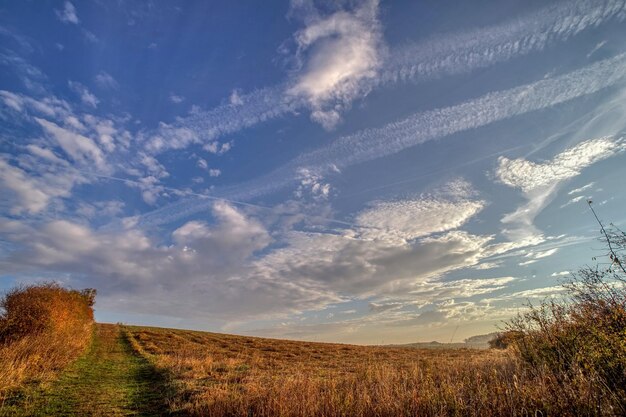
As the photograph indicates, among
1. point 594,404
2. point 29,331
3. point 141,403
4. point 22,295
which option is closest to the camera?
point 594,404

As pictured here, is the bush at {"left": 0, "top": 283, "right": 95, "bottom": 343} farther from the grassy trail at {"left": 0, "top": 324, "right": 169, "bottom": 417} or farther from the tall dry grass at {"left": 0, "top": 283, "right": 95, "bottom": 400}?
the grassy trail at {"left": 0, "top": 324, "right": 169, "bottom": 417}

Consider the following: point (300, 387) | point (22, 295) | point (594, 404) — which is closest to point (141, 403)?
point (300, 387)

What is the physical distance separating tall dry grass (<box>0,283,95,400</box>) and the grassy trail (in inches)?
38.4

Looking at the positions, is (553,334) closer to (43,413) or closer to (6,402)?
(43,413)

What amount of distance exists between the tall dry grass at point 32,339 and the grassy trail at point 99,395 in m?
0.97

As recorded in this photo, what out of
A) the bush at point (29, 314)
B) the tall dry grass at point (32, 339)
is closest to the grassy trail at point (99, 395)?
the tall dry grass at point (32, 339)

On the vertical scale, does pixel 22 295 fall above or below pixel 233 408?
above

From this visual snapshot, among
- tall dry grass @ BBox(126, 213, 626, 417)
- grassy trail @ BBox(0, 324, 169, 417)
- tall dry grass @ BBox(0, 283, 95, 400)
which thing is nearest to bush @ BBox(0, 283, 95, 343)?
tall dry grass @ BBox(0, 283, 95, 400)

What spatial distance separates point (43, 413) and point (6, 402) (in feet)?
6.15

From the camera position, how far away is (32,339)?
66.2ft

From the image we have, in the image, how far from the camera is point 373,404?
8.86 metres

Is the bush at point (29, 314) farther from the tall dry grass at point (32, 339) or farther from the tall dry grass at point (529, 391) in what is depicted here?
the tall dry grass at point (529, 391)

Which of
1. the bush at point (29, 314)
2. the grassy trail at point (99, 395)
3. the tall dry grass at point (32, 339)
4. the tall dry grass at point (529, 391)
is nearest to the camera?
the tall dry grass at point (529, 391)

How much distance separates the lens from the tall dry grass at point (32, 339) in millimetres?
14789
